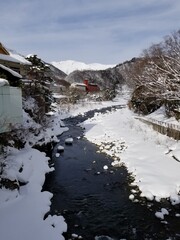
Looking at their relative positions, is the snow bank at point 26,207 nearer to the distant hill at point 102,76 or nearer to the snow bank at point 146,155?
the snow bank at point 146,155

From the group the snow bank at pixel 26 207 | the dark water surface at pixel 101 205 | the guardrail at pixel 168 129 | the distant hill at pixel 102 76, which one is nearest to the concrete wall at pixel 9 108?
the snow bank at pixel 26 207

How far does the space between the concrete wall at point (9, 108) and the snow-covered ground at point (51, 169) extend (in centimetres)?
112

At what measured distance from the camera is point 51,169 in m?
11.6

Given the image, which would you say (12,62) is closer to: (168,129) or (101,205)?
(168,129)

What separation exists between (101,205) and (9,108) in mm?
6118

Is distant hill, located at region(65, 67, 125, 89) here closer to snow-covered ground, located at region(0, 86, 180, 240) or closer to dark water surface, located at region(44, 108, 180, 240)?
snow-covered ground, located at region(0, 86, 180, 240)

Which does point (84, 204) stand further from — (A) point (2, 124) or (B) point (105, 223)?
(A) point (2, 124)

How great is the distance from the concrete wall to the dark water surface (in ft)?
9.05

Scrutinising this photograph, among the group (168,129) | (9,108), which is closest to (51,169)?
(9,108)

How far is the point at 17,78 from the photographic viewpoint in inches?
619

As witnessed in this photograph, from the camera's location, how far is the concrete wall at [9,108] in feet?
36.5

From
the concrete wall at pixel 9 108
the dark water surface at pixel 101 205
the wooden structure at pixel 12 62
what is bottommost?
the dark water surface at pixel 101 205

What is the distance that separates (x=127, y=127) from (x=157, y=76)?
4263 mm

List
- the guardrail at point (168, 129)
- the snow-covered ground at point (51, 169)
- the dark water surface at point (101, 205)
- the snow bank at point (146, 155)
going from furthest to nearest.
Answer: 1. the guardrail at point (168, 129)
2. the snow bank at point (146, 155)
3. the dark water surface at point (101, 205)
4. the snow-covered ground at point (51, 169)
